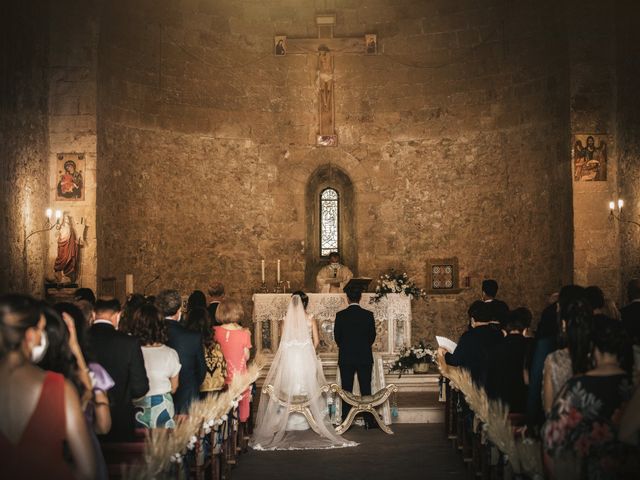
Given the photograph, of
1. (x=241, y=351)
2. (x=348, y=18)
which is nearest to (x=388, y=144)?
(x=348, y=18)

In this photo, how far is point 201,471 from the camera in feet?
21.0

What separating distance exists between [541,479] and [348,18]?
14927mm

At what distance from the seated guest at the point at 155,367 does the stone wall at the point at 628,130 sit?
10.2 meters

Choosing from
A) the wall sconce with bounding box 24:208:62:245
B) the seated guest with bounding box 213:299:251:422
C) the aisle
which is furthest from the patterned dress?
the wall sconce with bounding box 24:208:62:245

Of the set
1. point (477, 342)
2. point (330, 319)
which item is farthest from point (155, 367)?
point (330, 319)

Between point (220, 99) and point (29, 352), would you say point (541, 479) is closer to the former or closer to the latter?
point (29, 352)

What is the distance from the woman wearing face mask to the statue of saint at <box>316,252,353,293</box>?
12.4 metres

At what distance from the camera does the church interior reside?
1477 centimetres

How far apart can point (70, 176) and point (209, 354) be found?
786cm

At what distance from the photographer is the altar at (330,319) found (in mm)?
13727

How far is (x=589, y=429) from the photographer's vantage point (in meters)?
4.43

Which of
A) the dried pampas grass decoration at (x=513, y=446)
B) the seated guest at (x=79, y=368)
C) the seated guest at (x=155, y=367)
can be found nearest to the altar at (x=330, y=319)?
the seated guest at (x=155, y=367)

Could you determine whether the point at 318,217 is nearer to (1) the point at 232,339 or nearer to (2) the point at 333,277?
(2) the point at 333,277

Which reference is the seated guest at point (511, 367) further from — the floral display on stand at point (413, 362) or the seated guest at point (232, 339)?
the floral display on stand at point (413, 362)
